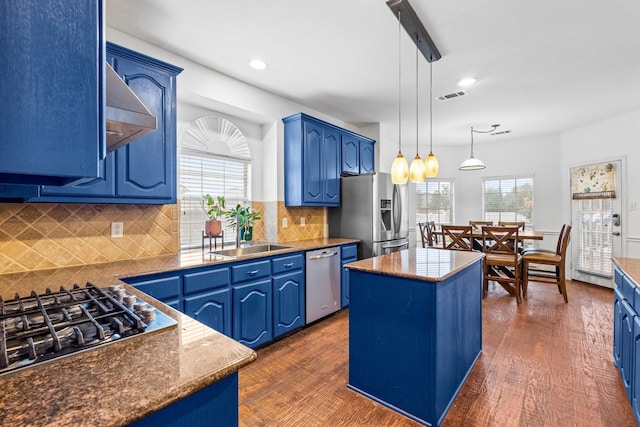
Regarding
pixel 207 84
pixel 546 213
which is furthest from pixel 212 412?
pixel 546 213

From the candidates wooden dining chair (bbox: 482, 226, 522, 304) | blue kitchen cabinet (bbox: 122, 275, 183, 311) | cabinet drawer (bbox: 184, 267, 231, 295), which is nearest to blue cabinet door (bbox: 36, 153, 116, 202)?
blue kitchen cabinet (bbox: 122, 275, 183, 311)

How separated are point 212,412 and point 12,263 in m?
2.00

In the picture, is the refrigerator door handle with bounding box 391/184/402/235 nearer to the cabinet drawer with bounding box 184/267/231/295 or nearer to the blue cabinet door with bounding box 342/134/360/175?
the blue cabinet door with bounding box 342/134/360/175

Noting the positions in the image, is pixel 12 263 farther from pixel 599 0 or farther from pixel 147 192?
pixel 599 0

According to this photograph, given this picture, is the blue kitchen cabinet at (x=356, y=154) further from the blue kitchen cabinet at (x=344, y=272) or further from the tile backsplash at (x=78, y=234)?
the tile backsplash at (x=78, y=234)

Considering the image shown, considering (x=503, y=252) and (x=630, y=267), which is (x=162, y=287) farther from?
(x=503, y=252)

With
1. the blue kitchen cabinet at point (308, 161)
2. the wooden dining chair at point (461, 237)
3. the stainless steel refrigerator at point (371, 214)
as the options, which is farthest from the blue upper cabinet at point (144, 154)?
the wooden dining chair at point (461, 237)

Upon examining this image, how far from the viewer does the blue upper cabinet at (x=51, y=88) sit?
567 millimetres

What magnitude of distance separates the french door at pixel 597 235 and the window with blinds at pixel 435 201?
7.08 ft

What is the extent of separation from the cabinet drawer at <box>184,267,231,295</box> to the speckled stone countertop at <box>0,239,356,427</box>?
3.82 feet

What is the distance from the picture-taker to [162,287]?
199 centimetres

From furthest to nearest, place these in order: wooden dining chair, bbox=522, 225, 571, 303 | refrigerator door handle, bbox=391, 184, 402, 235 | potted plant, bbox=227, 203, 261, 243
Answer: refrigerator door handle, bbox=391, 184, 402, 235 → wooden dining chair, bbox=522, 225, 571, 303 → potted plant, bbox=227, 203, 261, 243

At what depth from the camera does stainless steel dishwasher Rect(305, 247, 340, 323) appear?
3.14 m

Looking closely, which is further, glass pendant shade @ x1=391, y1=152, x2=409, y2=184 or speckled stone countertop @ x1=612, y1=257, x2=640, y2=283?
glass pendant shade @ x1=391, y1=152, x2=409, y2=184
